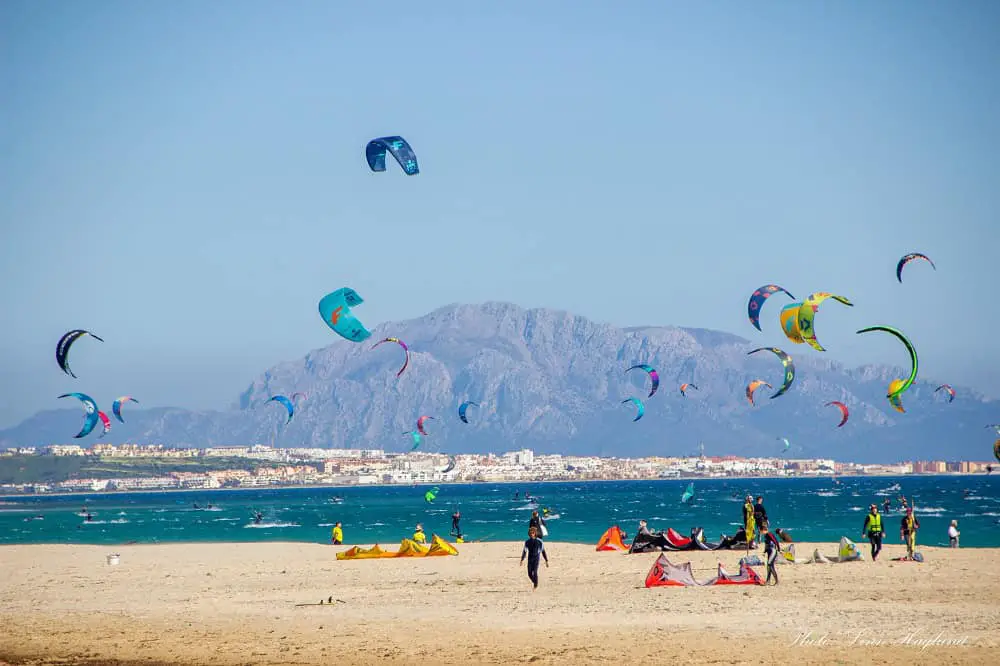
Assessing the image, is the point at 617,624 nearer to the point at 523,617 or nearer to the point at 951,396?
the point at 523,617

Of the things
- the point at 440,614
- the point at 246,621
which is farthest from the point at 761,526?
the point at 246,621

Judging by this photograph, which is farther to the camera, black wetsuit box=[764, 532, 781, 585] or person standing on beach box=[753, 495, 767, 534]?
person standing on beach box=[753, 495, 767, 534]

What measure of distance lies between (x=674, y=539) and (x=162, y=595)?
12848mm

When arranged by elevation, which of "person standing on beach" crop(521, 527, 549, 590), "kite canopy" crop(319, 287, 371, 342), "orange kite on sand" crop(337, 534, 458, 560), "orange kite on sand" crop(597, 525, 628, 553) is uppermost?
"kite canopy" crop(319, 287, 371, 342)

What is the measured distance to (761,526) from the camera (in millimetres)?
25906

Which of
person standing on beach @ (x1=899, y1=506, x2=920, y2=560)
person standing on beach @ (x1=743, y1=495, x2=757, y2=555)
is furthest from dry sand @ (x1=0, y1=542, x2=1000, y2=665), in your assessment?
person standing on beach @ (x1=743, y1=495, x2=757, y2=555)

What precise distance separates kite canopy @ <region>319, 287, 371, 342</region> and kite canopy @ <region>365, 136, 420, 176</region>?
2864mm

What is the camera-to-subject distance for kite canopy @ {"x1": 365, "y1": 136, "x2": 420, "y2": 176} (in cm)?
2667

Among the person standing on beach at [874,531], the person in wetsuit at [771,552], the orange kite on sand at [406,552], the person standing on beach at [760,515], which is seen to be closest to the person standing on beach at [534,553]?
the person in wetsuit at [771,552]

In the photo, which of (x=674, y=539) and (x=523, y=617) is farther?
(x=674, y=539)

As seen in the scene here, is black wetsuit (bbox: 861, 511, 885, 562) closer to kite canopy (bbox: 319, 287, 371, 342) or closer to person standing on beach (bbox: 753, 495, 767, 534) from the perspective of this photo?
person standing on beach (bbox: 753, 495, 767, 534)

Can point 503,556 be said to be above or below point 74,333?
below

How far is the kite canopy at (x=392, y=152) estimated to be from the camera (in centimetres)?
2667

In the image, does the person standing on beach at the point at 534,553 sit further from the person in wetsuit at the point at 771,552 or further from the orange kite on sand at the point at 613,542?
the orange kite on sand at the point at 613,542
